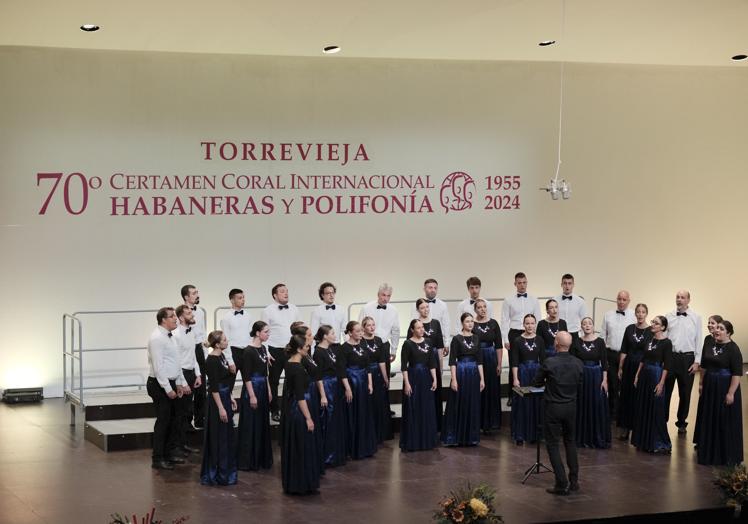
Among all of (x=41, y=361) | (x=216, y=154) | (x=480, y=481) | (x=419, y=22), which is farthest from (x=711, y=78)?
(x=41, y=361)

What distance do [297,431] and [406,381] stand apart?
187cm

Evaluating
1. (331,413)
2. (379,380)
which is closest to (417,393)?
(379,380)

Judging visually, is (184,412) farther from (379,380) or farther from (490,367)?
(490,367)

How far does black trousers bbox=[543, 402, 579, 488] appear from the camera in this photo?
9367 millimetres

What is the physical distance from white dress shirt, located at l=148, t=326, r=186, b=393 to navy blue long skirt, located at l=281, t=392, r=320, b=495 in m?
1.27

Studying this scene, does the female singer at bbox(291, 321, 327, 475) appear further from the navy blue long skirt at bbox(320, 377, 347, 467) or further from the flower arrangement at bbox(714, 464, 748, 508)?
the flower arrangement at bbox(714, 464, 748, 508)

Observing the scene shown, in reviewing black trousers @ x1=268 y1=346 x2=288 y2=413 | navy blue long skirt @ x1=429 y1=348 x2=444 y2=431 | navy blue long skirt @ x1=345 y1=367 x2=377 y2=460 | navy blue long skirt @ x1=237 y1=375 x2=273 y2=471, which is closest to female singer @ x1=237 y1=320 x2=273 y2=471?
navy blue long skirt @ x1=237 y1=375 x2=273 y2=471

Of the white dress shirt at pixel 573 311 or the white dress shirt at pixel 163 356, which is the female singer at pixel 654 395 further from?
the white dress shirt at pixel 163 356

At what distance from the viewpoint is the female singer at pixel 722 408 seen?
10383mm

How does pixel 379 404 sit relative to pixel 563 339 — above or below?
below

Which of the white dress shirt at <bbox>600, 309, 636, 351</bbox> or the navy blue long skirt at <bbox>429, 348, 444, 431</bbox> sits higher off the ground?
the white dress shirt at <bbox>600, 309, 636, 351</bbox>

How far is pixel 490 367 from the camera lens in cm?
1186

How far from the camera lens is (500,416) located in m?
11.9

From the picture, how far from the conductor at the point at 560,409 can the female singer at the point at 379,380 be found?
1.99 metres
